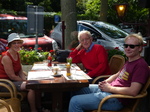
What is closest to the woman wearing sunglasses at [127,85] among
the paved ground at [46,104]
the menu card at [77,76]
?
the menu card at [77,76]

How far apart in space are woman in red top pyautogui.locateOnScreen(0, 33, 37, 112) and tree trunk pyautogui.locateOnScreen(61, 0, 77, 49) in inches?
118

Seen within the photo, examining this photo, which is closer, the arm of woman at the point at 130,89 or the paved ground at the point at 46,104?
the arm of woman at the point at 130,89

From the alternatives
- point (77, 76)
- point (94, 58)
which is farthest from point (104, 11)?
Answer: point (77, 76)

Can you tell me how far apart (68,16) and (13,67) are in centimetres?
320

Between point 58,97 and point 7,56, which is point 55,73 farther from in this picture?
point 7,56

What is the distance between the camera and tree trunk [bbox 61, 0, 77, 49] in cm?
665

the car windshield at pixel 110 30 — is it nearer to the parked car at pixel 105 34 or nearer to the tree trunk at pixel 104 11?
the parked car at pixel 105 34

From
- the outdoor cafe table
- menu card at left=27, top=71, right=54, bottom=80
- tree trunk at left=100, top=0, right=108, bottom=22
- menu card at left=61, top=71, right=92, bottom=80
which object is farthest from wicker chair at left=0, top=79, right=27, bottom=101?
tree trunk at left=100, top=0, right=108, bottom=22

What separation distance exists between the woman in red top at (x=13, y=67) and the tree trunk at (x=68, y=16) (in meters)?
3.01

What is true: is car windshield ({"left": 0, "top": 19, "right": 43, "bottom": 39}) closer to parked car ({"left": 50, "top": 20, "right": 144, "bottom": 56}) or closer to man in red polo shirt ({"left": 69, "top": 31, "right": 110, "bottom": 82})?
parked car ({"left": 50, "top": 20, "right": 144, "bottom": 56})

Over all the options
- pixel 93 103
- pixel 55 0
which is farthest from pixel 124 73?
pixel 55 0

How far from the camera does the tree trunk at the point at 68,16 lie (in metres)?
6.65

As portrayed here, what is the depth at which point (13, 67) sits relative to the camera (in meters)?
3.87

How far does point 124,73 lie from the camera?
9.59ft
